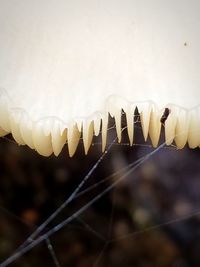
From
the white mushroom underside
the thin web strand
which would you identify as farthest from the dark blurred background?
the white mushroom underside

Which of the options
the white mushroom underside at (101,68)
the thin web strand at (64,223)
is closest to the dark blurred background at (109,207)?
the thin web strand at (64,223)

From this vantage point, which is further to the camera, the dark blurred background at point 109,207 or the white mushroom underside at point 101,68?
the dark blurred background at point 109,207

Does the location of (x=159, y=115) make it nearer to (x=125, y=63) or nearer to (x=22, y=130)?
(x=125, y=63)

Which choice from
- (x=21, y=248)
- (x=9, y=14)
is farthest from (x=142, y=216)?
(x=9, y=14)

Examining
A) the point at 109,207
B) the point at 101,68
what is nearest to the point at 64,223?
the point at 109,207

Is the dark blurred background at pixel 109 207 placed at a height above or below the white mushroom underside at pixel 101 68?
below

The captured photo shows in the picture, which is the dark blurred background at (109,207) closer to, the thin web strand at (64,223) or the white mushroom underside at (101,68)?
the thin web strand at (64,223)
